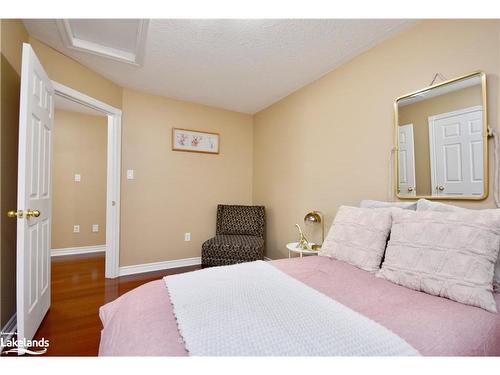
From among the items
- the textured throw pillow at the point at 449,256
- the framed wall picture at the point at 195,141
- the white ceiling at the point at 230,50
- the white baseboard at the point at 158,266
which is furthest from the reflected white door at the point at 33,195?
the textured throw pillow at the point at 449,256

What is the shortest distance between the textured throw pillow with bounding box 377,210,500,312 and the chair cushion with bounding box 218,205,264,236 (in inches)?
79.9

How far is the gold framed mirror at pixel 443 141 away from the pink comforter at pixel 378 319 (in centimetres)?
71

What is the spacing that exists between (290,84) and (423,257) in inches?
85.3

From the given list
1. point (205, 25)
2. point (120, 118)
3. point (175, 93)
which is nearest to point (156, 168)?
point (120, 118)

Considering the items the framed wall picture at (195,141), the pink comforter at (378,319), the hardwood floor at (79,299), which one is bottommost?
the hardwood floor at (79,299)

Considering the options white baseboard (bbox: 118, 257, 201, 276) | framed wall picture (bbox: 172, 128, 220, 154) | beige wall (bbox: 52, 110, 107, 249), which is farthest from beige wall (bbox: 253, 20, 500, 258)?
beige wall (bbox: 52, 110, 107, 249)

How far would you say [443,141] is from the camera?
59.6 inches

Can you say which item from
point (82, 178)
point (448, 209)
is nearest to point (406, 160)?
point (448, 209)

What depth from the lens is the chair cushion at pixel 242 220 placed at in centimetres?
319

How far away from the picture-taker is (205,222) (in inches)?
132

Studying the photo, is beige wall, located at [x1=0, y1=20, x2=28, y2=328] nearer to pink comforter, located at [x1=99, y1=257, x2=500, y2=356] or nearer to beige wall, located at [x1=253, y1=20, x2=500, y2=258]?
pink comforter, located at [x1=99, y1=257, x2=500, y2=356]

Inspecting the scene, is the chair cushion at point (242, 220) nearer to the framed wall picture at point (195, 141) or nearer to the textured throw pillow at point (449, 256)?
the framed wall picture at point (195, 141)

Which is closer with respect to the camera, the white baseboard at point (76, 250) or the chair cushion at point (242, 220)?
the chair cushion at point (242, 220)
